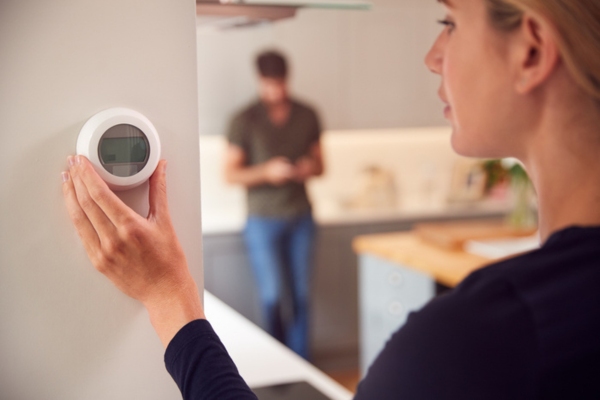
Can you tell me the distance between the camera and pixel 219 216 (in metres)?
4.16

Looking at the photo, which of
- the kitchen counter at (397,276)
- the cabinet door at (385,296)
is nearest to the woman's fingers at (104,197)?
the kitchen counter at (397,276)

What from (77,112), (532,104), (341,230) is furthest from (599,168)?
(341,230)

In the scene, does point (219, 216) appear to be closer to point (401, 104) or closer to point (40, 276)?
point (401, 104)

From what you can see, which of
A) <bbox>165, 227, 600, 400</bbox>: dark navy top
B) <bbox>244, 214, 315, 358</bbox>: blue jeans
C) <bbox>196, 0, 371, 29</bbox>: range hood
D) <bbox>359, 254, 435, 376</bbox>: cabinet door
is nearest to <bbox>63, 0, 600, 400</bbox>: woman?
<bbox>165, 227, 600, 400</bbox>: dark navy top

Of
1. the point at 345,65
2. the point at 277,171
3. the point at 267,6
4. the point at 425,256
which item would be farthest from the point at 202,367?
the point at 345,65

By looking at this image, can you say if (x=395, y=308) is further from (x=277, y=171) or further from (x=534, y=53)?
(x=534, y=53)

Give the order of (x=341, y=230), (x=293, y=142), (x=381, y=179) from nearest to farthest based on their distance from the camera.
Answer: (x=293, y=142) < (x=341, y=230) < (x=381, y=179)

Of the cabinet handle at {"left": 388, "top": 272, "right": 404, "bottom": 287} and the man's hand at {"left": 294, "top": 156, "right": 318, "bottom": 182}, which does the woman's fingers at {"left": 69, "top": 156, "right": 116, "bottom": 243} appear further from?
the man's hand at {"left": 294, "top": 156, "right": 318, "bottom": 182}

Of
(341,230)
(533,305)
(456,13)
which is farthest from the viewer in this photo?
(341,230)

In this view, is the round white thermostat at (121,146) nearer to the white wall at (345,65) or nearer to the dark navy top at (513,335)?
the dark navy top at (513,335)

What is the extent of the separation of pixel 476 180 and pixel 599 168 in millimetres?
3907

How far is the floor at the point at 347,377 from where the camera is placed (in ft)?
12.9

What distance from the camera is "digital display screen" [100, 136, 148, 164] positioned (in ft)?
2.32

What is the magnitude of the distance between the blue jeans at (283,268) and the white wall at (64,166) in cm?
289
